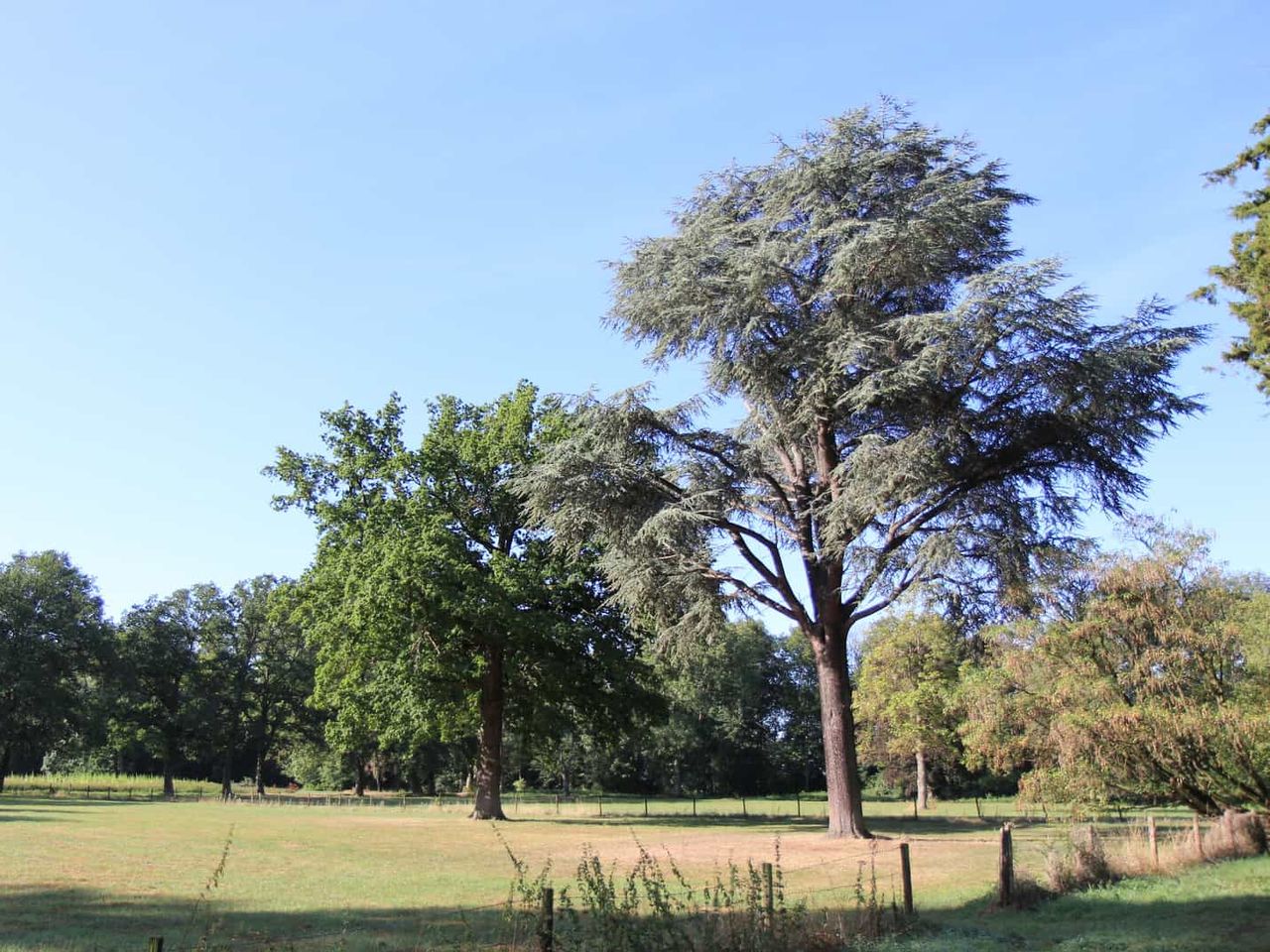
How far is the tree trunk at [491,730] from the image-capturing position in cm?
3369

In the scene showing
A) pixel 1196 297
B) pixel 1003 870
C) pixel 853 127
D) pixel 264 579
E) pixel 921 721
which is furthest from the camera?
pixel 264 579

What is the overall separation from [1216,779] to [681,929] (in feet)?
51.2

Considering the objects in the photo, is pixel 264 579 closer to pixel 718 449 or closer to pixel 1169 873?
pixel 718 449

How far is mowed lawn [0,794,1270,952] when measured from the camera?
11.1m

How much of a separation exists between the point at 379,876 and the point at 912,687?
126 ft

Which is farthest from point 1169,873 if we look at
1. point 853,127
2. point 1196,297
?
point 853,127

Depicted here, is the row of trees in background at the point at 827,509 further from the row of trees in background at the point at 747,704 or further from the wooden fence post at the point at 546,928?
the wooden fence post at the point at 546,928

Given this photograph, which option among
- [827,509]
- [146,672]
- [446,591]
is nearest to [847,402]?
[827,509]

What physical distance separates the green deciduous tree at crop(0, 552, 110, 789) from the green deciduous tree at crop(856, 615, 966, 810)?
4511cm

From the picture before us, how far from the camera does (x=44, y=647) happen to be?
180ft

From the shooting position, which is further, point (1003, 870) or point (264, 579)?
point (264, 579)

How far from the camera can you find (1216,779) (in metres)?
19.0

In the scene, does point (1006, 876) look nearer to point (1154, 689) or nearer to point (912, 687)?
point (1154, 689)

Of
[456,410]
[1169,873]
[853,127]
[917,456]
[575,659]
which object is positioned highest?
[853,127]
